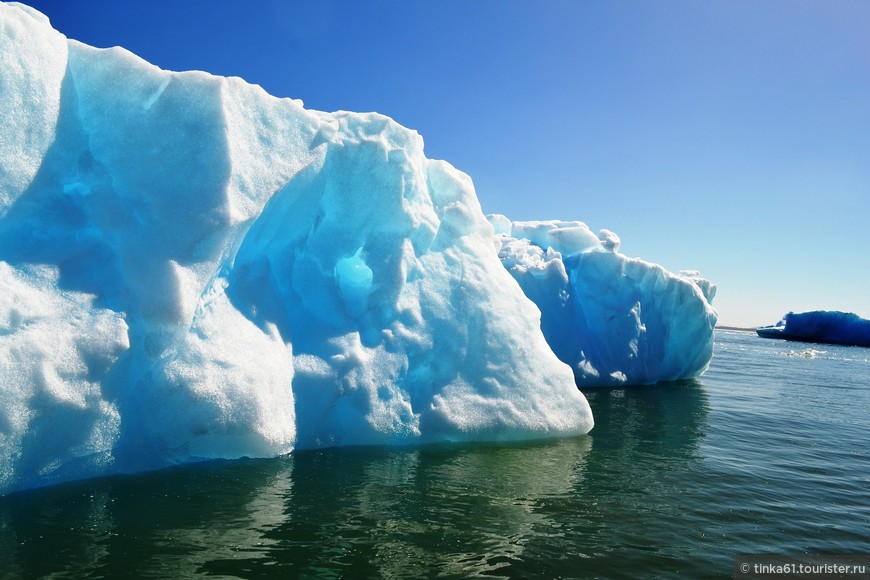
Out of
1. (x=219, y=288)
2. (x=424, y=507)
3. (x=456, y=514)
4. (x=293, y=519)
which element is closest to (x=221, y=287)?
(x=219, y=288)

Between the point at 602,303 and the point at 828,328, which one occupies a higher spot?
the point at 602,303

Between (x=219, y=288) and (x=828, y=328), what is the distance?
6418 cm

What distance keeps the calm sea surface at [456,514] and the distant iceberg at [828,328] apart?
2125 inches

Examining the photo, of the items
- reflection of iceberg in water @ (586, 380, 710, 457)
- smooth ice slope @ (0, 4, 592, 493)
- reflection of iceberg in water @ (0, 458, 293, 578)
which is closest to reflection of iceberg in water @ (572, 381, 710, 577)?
reflection of iceberg in water @ (586, 380, 710, 457)

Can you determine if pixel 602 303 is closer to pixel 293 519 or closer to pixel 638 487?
pixel 638 487

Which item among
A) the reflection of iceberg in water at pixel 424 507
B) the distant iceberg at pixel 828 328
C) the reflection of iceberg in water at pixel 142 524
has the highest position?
the distant iceberg at pixel 828 328

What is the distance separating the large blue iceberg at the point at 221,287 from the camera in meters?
5.33

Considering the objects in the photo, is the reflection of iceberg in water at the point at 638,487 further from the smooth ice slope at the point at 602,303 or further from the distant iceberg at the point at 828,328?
the distant iceberg at the point at 828,328

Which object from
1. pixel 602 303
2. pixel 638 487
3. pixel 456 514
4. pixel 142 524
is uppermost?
pixel 602 303

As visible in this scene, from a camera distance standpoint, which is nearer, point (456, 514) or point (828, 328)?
point (456, 514)

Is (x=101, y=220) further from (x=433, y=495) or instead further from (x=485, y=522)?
(x=485, y=522)

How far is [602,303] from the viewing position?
1689cm

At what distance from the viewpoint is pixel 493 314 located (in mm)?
8539

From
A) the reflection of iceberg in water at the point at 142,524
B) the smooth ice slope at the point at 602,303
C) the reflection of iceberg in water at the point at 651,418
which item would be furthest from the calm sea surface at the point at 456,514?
the smooth ice slope at the point at 602,303
